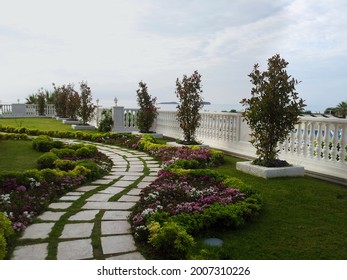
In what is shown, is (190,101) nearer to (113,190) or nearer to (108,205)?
(113,190)

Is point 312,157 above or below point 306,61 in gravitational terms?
below

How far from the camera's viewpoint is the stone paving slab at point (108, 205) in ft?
14.3

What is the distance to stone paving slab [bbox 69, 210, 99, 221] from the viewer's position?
155 inches

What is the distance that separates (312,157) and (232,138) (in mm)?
2896

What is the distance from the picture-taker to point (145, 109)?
13.6m

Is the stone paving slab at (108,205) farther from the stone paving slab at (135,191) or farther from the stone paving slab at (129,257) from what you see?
the stone paving slab at (129,257)

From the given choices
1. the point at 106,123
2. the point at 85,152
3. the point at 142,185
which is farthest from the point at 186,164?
the point at 106,123

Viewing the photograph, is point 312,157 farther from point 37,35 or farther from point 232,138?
point 37,35

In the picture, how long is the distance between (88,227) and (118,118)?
12271 mm

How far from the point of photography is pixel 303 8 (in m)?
5.98

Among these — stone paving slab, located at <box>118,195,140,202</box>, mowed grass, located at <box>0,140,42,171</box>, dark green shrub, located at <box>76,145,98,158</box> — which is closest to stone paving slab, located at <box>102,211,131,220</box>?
stone paving slab, located at <box>118,195,140,202</box>

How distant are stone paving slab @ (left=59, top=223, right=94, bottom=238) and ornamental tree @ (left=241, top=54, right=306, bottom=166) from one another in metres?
3.93

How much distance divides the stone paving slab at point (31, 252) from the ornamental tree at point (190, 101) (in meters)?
7.08

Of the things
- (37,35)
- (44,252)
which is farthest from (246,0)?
(44,252)
